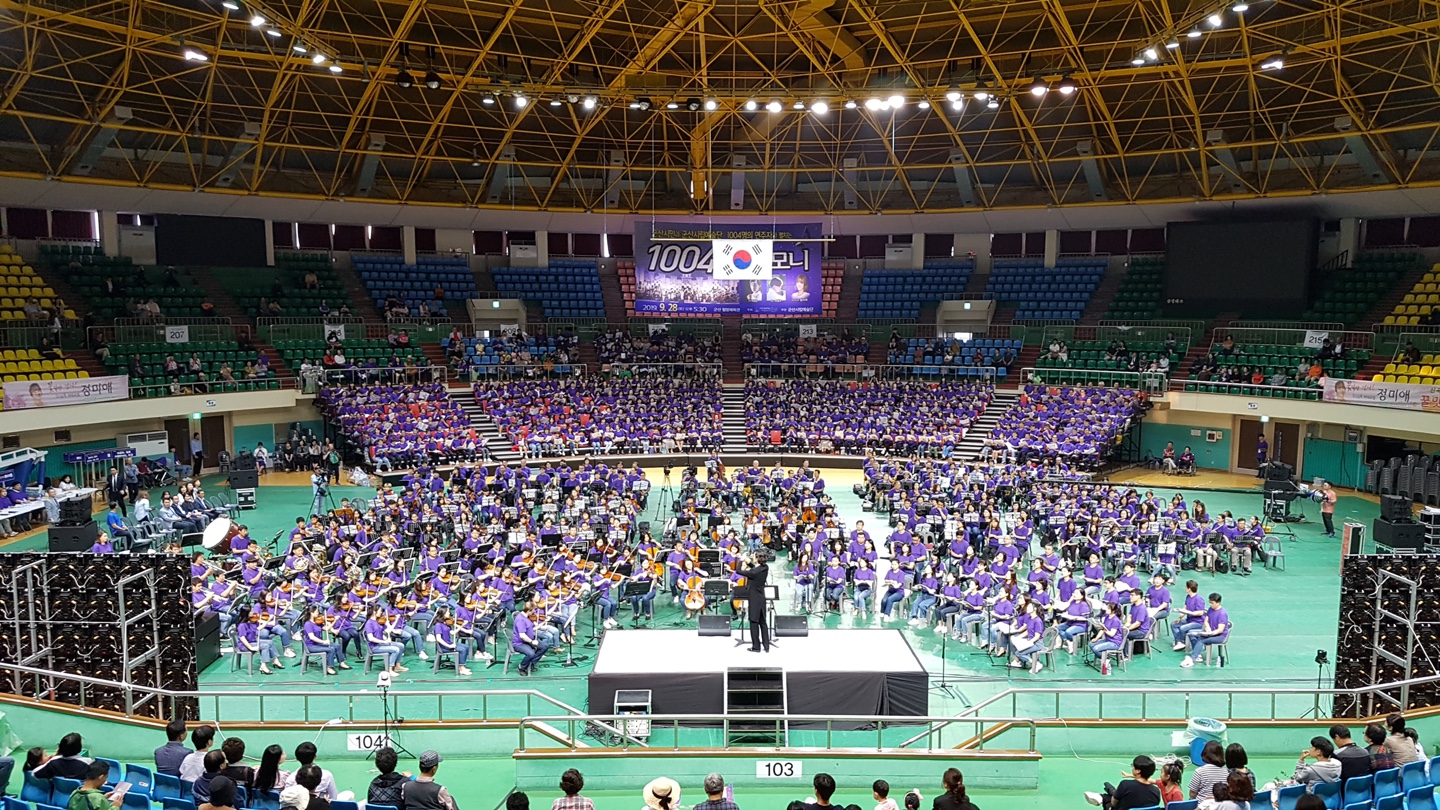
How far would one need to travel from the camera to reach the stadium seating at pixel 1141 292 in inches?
1705

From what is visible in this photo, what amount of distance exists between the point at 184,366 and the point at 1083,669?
1285 inches

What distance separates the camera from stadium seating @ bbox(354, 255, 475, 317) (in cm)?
4522

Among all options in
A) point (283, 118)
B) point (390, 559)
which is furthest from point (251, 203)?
point (390, 559)

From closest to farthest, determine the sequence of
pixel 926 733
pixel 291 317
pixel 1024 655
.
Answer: pixel 926 733, pixel 1024 655, pixel 291 317

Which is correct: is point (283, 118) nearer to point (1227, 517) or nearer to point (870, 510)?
Result: point (870, 510)

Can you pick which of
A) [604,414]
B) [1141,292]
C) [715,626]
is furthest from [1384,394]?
[604,414]

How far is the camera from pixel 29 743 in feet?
40.3

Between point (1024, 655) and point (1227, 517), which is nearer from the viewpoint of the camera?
point (1024, 655)

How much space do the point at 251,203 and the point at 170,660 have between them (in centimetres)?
3236

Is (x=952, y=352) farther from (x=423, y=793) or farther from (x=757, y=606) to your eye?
(x=423, y=793)

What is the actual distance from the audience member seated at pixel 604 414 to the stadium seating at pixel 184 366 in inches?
343

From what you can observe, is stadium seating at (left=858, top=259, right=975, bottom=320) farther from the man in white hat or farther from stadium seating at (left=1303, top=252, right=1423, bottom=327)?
the man in white hat

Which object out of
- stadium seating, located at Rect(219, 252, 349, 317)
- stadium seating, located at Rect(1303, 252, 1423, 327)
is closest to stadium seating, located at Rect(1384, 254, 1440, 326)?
stadium seating, located at Rect(1303, 252, 1423, 327)

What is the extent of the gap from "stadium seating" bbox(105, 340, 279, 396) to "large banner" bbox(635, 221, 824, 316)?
15.7 m
